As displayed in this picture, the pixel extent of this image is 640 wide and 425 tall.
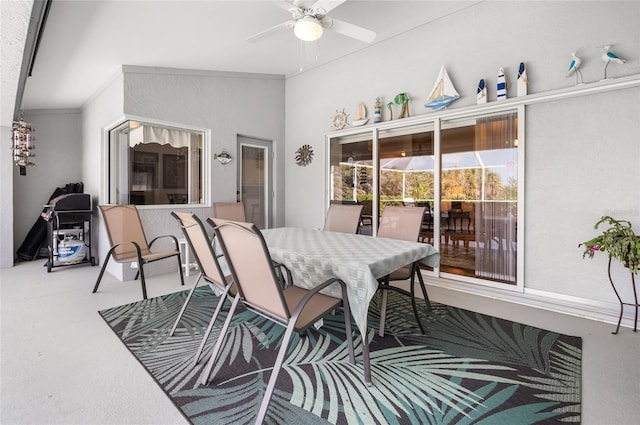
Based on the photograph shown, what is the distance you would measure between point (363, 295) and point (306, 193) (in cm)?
367

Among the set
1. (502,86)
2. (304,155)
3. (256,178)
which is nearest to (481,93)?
(502,86)

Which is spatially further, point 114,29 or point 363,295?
point 114,29

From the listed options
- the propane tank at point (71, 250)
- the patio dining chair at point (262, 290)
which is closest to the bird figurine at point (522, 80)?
the patio dining chair at point (262, 290)

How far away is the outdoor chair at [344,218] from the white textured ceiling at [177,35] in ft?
6.36

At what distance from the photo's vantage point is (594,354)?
2.17 m

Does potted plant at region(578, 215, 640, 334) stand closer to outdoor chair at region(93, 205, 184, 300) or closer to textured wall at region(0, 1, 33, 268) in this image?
outdoor chair at region(93, 205, 184, 300)

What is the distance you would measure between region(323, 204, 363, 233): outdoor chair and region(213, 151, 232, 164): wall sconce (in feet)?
7.04

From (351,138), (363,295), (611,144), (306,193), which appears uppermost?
(351,138)

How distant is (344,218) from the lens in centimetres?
359

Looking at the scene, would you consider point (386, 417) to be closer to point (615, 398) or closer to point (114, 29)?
point (615, 398)

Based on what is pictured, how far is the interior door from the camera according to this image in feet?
17.3

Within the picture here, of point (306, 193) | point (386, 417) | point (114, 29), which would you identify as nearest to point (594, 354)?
point (386, 417)

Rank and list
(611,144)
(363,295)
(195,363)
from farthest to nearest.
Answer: (611,144) < (195,363) < (363,295)

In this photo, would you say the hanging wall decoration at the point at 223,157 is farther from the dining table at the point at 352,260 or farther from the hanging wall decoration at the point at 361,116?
the dining table at the point at 352,260
